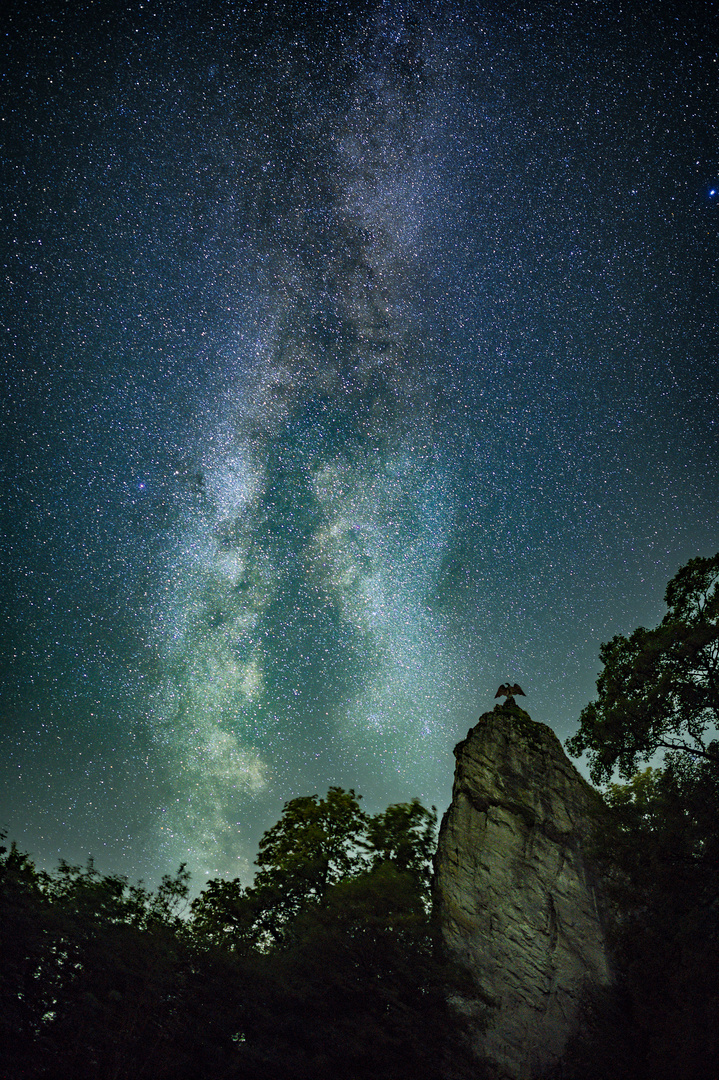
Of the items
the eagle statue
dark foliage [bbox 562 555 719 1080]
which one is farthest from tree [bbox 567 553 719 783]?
the eagle statue

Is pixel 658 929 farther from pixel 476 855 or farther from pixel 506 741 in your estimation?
pixel 506 741

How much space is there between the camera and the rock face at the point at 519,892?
19.0 meters

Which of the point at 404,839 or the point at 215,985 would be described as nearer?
the point at 215,985

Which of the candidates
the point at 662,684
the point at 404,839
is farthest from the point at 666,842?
the point at 404,839

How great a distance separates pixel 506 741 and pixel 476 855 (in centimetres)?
572

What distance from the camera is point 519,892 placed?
2223 centimetres

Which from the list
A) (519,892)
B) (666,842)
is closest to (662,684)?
(666,842)

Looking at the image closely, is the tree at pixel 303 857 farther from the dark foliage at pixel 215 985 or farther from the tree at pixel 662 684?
the tree at pixel 662 684

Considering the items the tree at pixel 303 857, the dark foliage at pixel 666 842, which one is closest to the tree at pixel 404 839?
the tree at pixel 303 857

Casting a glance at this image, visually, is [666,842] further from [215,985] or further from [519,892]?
[215,985]

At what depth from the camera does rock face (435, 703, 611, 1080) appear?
19.0 m

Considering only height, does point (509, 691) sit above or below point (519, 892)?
above

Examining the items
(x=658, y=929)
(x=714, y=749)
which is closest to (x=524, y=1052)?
(x=658, y=929)

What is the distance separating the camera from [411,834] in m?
25.1
